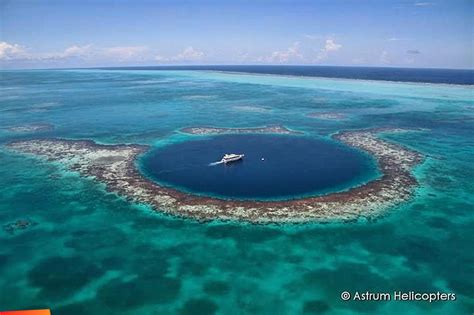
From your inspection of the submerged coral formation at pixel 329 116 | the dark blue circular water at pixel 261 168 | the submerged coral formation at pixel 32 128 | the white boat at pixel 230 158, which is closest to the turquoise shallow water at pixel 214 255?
the dark blue circular water at pixel 261 168

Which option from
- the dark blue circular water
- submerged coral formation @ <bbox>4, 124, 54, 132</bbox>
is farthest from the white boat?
submerged coral formation @ <bbox>4, 124, 54, 132</bbox>

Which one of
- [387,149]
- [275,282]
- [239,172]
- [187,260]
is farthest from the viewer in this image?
[387,149]

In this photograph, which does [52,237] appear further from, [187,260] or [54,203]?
[187,260]

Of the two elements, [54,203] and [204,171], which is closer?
[54,203]

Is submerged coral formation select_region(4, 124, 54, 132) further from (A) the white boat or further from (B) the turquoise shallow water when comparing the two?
(A) the white boat

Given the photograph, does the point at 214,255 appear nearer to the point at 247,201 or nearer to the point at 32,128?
the point at 247,201

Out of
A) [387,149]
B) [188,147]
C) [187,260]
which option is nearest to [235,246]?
[187,260]
